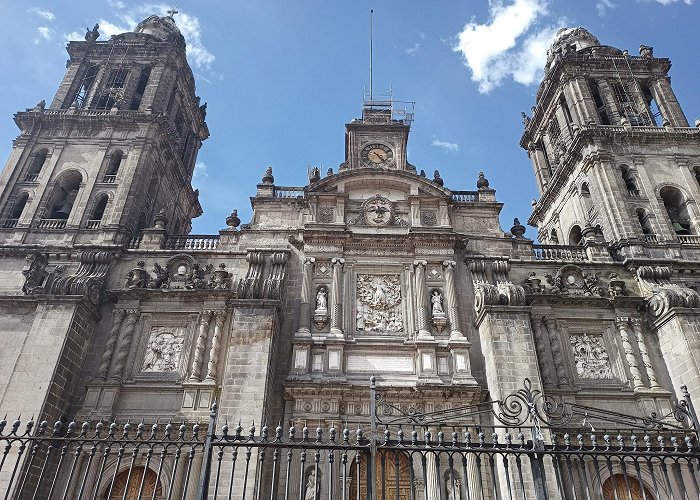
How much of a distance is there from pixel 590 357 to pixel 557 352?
1.31m

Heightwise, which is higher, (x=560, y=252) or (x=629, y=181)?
(x=629, y=181)

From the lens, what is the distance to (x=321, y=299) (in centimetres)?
1833

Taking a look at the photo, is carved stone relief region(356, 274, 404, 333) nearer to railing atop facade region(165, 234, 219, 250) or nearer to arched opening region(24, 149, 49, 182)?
railing atop facade region(165, 234, 219, 250)

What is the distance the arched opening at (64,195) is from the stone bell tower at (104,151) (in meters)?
0.04

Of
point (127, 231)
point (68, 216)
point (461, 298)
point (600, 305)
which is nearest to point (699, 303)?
point (600, 305)

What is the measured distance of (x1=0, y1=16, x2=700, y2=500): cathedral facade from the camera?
640 inches

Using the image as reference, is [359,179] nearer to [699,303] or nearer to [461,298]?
[461,298]

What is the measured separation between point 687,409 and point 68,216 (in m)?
22.2

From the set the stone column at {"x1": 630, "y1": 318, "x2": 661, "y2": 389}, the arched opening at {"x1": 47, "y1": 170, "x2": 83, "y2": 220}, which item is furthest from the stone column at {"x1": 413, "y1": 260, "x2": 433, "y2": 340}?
the arched opening at {"x1": 47, "y1": 170, "x2": 83, "y2": 220}

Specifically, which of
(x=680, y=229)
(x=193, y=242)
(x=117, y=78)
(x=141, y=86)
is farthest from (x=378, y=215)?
(x=117, y=78)

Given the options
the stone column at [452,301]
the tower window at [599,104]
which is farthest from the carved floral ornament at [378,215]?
the tower window at [599,104]

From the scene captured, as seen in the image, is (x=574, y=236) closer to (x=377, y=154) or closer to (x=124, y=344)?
(x=377, y=154)

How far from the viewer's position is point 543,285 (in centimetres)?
1902

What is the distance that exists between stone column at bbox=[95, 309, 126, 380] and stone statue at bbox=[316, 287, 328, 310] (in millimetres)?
6836
